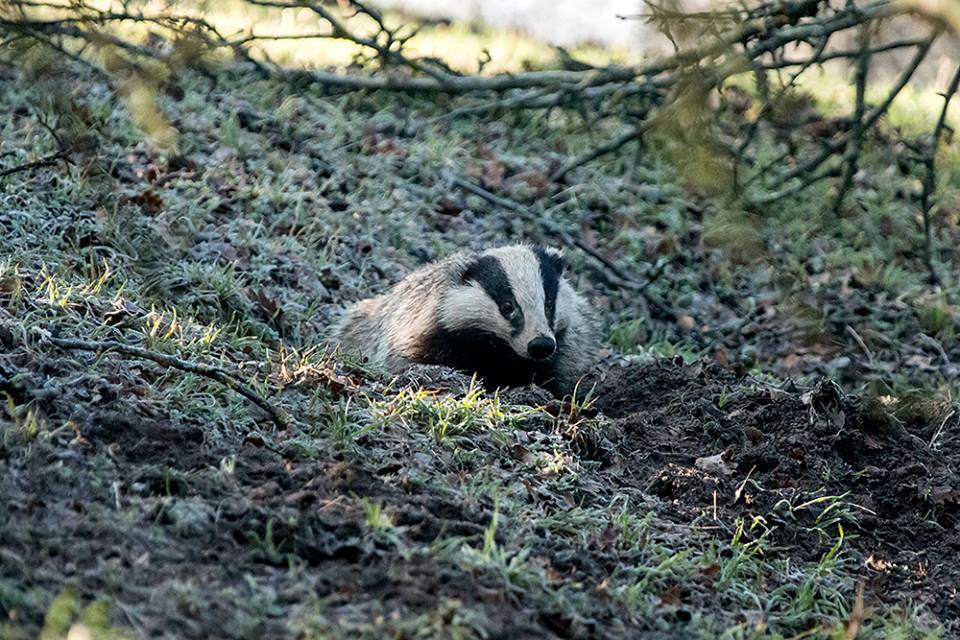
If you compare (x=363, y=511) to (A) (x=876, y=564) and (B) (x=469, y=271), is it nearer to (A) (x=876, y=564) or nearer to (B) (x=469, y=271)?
(A) (x=876, y=564)

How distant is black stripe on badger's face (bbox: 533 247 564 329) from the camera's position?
18.7 feet

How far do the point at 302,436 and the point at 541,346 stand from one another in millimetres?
1805

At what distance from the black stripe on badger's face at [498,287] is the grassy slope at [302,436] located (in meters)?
0.86

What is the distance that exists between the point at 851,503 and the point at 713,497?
1.62 feet

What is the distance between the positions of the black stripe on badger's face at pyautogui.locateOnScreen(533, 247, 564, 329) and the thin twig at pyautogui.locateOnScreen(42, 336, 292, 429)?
206 cm

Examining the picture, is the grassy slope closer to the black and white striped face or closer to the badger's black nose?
the badger's black nose

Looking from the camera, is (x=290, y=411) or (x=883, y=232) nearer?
(x=290, y=411)

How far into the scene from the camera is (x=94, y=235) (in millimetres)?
5879

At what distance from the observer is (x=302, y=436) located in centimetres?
378

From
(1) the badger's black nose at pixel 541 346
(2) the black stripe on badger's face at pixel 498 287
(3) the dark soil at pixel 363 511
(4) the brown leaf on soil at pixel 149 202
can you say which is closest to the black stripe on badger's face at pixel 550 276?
(2) the black stripe on badger's face at pixel 498 287

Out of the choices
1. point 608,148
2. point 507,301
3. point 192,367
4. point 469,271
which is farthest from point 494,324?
point 192,367

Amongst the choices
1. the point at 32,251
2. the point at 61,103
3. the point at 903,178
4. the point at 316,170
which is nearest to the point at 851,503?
the point at 61,103

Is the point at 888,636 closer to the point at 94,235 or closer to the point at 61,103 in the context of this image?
the point at 61,103

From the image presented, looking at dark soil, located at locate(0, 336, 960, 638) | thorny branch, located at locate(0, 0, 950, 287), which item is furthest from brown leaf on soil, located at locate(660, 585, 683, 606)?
thorny branch, located at locate(0, 0, 950, 287)
